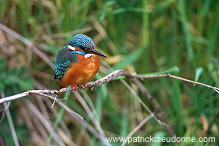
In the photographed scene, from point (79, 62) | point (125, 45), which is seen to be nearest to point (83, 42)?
point (79, 62)

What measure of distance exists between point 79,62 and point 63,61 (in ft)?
0.40

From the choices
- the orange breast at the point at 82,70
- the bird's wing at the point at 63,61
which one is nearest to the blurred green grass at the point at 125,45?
the bird's wing at the point at 63,61

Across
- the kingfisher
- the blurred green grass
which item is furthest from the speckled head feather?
the blurred green grass

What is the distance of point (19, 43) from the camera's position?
281 centimetres

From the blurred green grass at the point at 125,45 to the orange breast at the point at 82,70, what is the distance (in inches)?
22.7

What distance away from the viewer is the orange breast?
192 cm

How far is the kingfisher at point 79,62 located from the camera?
6.30 ft

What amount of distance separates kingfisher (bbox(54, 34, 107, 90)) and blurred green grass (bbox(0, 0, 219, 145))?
0.53 meters

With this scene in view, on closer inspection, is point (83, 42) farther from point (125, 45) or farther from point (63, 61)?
point (125, 45)

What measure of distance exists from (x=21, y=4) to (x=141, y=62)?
3.49 ft

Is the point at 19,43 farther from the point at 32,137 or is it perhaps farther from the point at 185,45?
the point at 185,45

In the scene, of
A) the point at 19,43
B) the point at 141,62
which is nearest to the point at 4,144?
the point at 19,43

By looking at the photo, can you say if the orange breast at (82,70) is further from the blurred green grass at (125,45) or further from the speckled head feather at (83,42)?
the blurred green grass at (125,45)

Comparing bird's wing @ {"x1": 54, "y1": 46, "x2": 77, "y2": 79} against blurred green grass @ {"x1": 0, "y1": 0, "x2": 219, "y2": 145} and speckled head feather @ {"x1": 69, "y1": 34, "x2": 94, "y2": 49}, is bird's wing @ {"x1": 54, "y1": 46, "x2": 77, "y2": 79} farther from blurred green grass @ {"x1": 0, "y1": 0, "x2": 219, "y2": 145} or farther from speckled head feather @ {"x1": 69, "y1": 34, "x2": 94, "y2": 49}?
blurred green grass @ {"x1": 0, "y1": 0, "x2": 219, "y2": 145}
